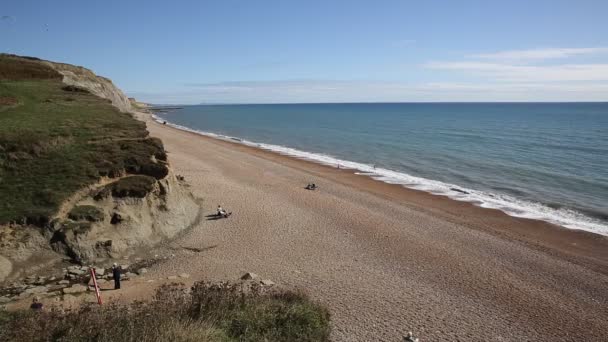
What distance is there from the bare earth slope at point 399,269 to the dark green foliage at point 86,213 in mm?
3435

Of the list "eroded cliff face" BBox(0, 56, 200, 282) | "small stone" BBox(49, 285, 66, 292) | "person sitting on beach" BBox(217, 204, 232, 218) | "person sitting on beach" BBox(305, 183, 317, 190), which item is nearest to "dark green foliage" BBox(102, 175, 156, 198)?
"eroded cliff face" BBox(0, 56, 200, 282)

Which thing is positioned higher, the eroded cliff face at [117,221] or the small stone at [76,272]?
the eroded cliff face at [117,221]

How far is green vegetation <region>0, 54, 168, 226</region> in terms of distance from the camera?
15.6 meters

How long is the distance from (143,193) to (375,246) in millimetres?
10568

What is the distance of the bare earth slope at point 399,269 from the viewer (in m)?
12.3

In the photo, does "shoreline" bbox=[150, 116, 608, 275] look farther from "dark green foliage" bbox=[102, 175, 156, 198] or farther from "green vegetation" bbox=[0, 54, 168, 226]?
"green vegetation" bbox=[0, 54, 168, 226]

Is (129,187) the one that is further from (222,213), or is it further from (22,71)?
(22,71)

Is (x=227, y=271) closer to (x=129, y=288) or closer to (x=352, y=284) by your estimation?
(x=129, y=288)

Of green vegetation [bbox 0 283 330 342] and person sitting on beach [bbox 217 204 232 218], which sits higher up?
green vegetation [bbox 0 283 330 342]

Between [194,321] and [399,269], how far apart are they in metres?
9.46

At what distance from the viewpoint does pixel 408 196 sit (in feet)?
95.8

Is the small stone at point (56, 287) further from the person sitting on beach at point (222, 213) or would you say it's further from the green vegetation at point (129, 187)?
the person sitting on beach at point (222, 213)

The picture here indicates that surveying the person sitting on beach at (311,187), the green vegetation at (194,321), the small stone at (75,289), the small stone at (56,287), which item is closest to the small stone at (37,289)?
the small stone at (56,287)

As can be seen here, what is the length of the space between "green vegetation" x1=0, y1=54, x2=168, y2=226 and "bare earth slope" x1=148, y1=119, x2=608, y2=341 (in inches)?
185
